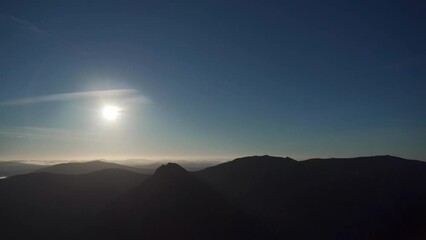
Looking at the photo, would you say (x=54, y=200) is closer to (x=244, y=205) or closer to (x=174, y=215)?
(x=174, y=215)

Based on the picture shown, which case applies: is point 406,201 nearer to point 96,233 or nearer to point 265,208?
point 265,208

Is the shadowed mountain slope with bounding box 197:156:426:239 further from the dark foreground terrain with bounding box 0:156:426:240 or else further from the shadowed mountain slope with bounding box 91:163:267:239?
the shadowed mountain slope with bounding box 91:163:267:239

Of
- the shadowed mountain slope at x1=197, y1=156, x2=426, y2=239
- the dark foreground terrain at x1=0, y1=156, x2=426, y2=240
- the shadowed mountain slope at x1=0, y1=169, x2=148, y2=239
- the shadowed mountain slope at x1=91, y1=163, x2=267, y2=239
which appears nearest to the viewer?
the shadowed mountain slope at x1=91, y1=163, x2=267, y2=239

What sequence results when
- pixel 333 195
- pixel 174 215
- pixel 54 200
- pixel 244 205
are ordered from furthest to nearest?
pixel 54 200 < pixel 244 205 < pixel 333 195 < pixel 174 215

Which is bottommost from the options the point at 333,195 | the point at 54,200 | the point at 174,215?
the point at 174,215

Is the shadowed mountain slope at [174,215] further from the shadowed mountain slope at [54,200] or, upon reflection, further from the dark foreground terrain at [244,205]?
the shadowed mountain slope at [54,200]

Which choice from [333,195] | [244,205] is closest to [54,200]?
[244,205]

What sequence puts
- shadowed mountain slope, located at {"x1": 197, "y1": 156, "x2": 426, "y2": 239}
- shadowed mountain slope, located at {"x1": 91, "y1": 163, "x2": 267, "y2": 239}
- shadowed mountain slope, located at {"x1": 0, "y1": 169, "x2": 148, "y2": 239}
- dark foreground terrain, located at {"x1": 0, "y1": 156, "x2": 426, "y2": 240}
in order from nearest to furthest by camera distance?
shadowed mountain slope, located at {"x1": 91, "y1": 163, "x2": 267, "y2": 239}
dark foreground terrain, located at {"x1": 0, "y1": 156, "x2": 426, "y2": 240}
shadowed mountain slope, located at {"x1": 197, "y1": 156, "x2": 426, "y2": 239}
shadowed mountain slope, located at {"x1": 0, "y1": 169, "x2": 148, "y2": 239}

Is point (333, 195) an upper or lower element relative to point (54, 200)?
upper

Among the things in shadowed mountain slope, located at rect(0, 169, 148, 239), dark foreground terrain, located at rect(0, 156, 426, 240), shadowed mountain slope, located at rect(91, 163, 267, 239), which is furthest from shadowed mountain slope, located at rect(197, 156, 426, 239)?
shadowed mountain slope, located at rect(0, 169, 148, 239)
